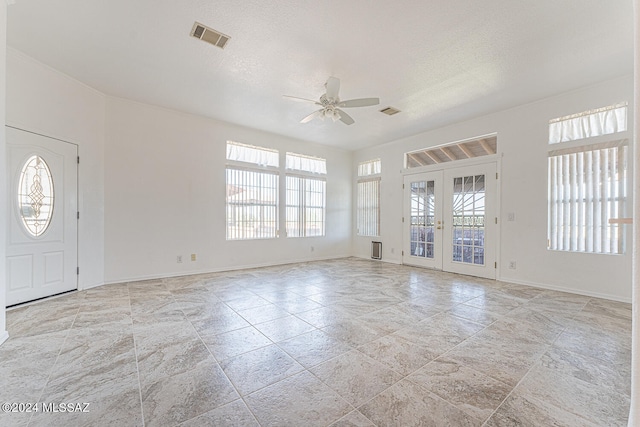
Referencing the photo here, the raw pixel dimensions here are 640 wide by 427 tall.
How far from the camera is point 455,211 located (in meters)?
5.39

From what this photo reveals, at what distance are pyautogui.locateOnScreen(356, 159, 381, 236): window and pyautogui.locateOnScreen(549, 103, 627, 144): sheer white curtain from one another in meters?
3.60

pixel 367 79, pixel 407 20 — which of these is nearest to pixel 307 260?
pixel 367 79

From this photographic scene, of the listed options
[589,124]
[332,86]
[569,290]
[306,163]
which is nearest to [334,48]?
[332,86]

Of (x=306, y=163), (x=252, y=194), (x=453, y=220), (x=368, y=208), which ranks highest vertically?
(x=306, y=163)

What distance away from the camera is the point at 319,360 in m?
2.06

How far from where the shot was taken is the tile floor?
1.52 metres

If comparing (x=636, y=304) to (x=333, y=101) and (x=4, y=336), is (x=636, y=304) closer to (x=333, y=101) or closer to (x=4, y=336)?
(x=333, y=101)

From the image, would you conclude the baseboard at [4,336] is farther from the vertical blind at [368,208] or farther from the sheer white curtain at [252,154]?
the vertical blind at [368,208]

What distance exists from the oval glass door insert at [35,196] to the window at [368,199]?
6.25 metres

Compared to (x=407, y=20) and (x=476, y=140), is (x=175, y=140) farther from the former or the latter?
(x=476, y=140)

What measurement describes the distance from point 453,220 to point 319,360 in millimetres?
4484

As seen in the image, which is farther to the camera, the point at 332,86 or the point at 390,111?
the point at 390,111

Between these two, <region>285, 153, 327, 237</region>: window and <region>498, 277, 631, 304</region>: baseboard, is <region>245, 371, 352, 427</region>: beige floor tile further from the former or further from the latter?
<region>285, 153, 327, 237</region>: window

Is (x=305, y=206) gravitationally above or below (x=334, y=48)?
below
